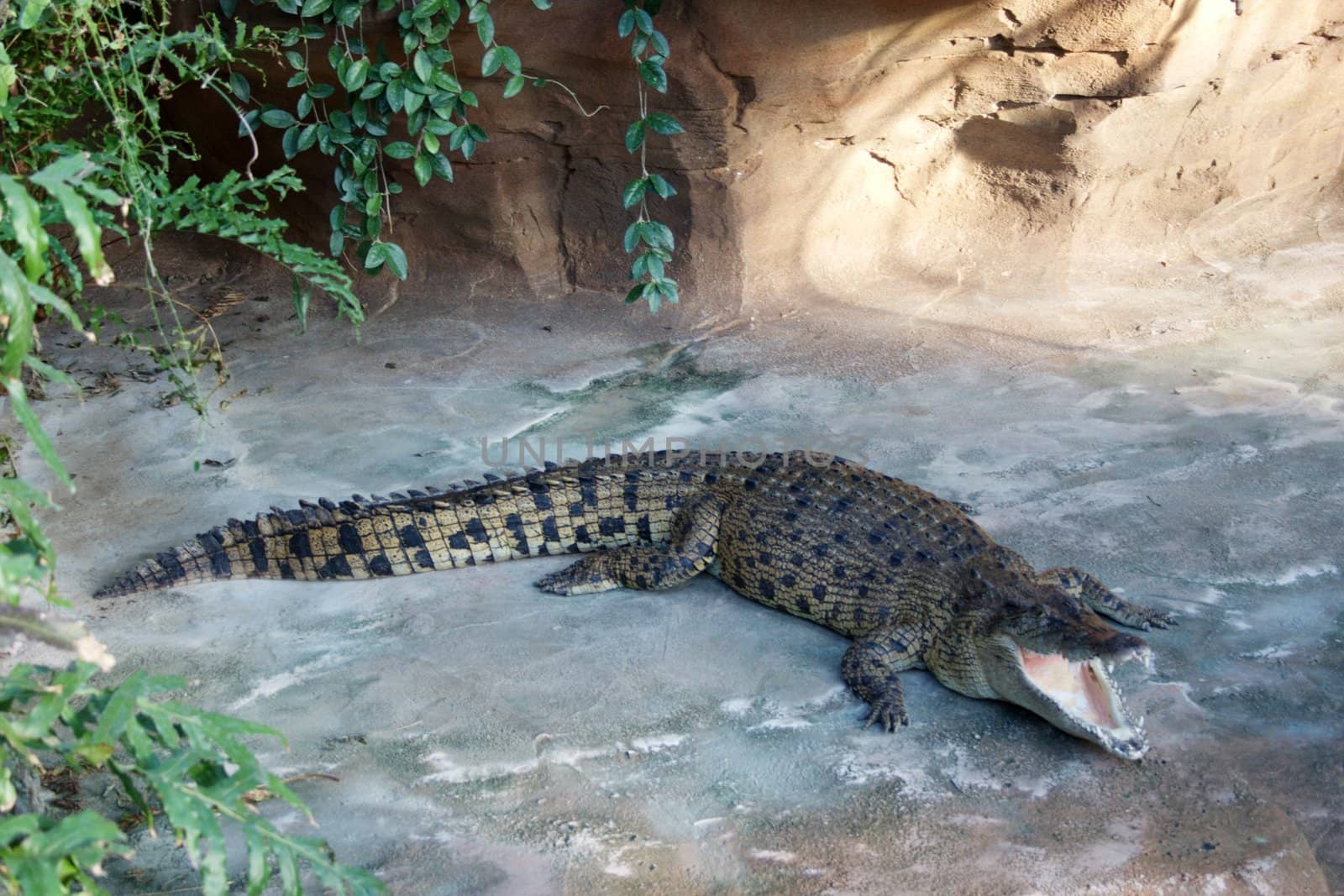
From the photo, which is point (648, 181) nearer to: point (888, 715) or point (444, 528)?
point (444, 528)

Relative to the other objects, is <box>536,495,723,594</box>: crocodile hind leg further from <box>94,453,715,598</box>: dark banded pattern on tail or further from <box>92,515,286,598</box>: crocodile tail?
<box>92,515,286,598</box>: crocodile tail

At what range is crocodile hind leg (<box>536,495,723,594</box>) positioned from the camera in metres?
3.73

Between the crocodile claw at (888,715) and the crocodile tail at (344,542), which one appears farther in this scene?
the crocodile tail at (344,542)

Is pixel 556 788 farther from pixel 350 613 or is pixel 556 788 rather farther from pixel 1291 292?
pixel 1291 292

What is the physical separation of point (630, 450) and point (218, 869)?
2906 millimetres

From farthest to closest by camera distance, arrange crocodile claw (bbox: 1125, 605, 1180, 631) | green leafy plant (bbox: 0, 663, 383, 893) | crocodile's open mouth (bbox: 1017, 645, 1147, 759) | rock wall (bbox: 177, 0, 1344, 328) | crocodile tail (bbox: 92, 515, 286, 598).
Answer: rock wall (bbox: 177, 0, 1344, 328), crocodile tail (bbox: 92, 515, 286, 598), crocodile claw (bbox: 1125, 605, 1180, 631), crocodile's open mouth (bbox: 1017, 645, 1147, 759), green leafy plant (bbox: 0, 663, 383, 893)

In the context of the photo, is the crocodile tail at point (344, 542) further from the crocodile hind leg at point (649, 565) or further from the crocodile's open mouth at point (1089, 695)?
the crocodile's open mouth at point (1089, 695)

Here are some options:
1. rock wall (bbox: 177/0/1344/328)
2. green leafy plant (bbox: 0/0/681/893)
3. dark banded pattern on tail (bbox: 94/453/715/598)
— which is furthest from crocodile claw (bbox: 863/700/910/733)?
rock wall (bbox: 177/0/1344/328)

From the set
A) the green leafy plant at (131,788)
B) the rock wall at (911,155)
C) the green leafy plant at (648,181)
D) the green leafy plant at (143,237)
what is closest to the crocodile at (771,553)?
the green leafy plant at (143,237)

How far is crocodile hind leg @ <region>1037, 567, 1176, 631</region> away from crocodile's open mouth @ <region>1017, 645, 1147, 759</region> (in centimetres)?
38

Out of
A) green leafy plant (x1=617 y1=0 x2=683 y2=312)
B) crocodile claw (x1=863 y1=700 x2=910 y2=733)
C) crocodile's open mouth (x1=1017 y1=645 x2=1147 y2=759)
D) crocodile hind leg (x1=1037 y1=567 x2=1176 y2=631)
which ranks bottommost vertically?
crocodile claw (x1=863 y1=700 x2=910 y2=733)

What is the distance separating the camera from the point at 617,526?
397cm

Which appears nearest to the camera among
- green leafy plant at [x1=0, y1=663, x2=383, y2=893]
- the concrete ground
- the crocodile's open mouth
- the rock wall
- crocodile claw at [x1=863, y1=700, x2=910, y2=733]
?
green leafy plant at [x1=0, y1=663, x2=383, y2=893]

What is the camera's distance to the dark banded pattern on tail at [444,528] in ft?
12.2
